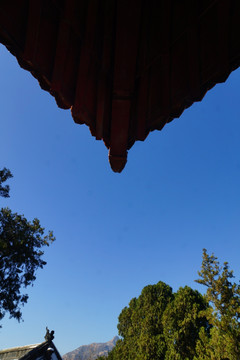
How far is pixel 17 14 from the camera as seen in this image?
1.38 metres

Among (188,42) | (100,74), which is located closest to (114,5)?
(100,74)

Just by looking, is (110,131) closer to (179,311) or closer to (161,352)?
(179,311)

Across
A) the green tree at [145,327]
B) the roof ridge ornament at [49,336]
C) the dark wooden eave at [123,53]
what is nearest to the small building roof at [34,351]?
the roof ridge ornament at [49,336]

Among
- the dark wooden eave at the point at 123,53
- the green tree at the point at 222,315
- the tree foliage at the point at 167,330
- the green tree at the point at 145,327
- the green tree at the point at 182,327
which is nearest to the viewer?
the dark wooden eave at the point at 123,53

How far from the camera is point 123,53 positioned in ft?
5.21


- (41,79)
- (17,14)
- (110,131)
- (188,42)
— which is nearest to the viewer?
(17,14)

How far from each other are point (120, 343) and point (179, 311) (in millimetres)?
10042

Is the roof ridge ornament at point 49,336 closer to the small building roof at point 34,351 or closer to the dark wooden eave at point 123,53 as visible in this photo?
the small building roof at point 34,351

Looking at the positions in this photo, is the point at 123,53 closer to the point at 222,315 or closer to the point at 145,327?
the point at 222,315

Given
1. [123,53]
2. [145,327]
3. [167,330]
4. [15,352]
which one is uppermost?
[123,53]

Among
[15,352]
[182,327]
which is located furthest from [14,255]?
[182,327]

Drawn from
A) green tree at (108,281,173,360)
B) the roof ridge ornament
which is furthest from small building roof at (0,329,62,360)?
green tree at (108,281,173,360)

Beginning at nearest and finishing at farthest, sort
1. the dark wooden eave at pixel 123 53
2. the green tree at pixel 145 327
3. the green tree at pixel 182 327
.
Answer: the dark wooden eave at pixel 123 53, the green tree at pixel 182 327, the green tree at pixel 145 327

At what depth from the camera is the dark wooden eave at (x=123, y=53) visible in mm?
1462
